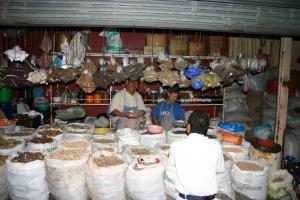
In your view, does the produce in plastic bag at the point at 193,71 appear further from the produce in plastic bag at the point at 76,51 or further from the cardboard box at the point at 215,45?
the cardboard box at the point at 215,45

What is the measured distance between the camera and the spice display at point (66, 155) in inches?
141

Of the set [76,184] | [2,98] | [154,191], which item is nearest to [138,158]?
[154,191]

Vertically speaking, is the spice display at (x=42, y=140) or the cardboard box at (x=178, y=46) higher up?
the cardboard box at (x=178, y=46)

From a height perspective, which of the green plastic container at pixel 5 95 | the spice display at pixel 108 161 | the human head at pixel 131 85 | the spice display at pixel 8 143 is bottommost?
the spice display at pixel 108 161

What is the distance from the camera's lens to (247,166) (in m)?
4.05

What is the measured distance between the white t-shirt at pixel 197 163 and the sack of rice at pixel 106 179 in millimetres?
974

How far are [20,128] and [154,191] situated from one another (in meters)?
2.97

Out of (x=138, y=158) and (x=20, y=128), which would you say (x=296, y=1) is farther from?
(x=20, y=128)

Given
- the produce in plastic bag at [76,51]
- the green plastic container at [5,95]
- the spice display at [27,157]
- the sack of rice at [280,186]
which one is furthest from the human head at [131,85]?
the green plastic container at [5,95]

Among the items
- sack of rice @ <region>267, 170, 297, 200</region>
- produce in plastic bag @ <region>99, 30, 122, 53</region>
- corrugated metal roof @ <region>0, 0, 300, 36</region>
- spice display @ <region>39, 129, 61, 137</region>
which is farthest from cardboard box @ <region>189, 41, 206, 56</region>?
corrugated metal roof @ <region>0, 0, 300, 36</region>

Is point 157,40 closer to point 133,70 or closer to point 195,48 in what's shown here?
point 195,48

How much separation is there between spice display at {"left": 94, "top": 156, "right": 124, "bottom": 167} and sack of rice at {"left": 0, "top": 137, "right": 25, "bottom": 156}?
1.33 m

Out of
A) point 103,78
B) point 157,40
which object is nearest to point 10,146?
point 103,78

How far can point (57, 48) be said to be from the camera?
7012 millimetres
